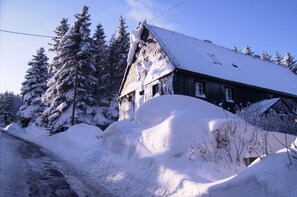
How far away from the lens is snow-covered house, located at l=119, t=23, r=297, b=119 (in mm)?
19922

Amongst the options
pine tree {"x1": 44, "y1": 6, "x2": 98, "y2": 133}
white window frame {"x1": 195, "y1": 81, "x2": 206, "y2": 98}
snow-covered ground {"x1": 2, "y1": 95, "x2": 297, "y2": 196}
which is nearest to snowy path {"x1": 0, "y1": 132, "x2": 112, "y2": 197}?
snow-covered ground {"x1": 2, "y1": 95, "x2": 297, "y2": 196}

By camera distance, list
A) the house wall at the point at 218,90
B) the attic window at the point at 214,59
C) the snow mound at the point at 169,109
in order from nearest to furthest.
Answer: the snow mound at the point at 169,109 → the house wall at the point at 218,90 → the attic window at the point at 214,59

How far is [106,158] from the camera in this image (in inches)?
386

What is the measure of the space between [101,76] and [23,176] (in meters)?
26.9

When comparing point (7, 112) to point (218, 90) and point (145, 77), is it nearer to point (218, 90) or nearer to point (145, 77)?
point (145, 77)

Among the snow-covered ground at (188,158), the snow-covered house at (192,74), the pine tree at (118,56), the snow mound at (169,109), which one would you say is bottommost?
the snow-covered ground at (188,158)

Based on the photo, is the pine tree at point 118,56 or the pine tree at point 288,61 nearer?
the pine tree at point 118,56

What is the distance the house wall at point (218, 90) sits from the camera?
19.5 m

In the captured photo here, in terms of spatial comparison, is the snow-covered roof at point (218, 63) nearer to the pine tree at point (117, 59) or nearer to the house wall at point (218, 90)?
the house wall at point (218, 90)

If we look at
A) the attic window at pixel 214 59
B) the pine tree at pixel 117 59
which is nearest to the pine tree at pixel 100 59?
the pine tree at pixel 117 59

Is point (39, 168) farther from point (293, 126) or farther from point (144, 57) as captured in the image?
point (144, 57)

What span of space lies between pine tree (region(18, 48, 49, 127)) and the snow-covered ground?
30594 millimetres

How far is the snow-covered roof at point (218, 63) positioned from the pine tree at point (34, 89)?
22632mm

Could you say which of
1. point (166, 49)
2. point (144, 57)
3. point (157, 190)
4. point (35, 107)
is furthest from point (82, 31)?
point (157, 190)
